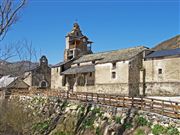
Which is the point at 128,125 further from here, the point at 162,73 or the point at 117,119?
the point at 162,73

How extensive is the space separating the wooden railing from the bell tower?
857 inches

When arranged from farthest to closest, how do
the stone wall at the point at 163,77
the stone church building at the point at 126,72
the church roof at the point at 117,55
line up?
1. the church roof at the point at 117,55
2. the stone church building at the point at 126,72
3. the stone wall at the point at 163,77

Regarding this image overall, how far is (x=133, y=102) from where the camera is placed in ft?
66.7

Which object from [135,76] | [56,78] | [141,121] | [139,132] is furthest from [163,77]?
[56,78]

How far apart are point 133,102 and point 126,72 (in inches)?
580

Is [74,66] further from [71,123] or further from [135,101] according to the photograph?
[135,101]

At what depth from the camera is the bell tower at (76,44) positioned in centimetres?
5148

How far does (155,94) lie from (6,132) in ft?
56.8

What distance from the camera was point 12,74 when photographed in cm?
1355

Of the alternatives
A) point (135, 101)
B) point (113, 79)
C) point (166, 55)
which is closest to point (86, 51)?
point (113, 79)

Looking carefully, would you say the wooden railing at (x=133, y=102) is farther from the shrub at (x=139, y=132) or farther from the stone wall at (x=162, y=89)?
the stone wall at (x=162, y=89)

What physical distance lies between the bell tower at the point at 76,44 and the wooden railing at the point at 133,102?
21.8m

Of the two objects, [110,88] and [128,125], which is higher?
[110,88]

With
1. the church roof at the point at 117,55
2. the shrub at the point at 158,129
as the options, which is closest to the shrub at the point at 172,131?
the shrub at the point at 158,129
